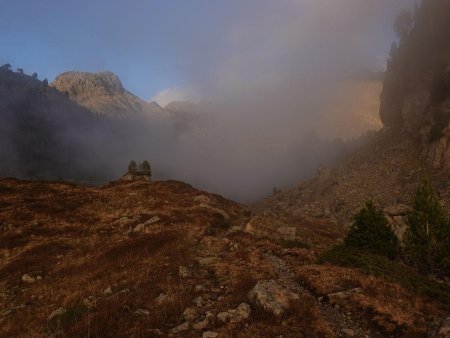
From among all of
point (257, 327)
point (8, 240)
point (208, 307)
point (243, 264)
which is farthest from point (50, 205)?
point (257, 327)

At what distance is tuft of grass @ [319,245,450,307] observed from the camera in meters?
14.5

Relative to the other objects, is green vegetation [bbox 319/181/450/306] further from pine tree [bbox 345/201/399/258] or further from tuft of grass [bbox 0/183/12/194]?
tuft of grass [bbox 0/183/12/194]

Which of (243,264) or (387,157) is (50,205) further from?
(387,157)

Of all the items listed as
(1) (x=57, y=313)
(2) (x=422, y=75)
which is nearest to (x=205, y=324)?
(1) (x=57, y=313)

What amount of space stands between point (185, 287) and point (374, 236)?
1413 cm

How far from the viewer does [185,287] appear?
16219 millimetres

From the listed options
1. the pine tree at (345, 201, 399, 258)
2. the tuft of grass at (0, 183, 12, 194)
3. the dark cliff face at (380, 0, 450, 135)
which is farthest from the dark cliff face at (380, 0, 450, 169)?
the tuft of grass at (0, 183, 12, 194)

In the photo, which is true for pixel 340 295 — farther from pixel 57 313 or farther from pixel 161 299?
pixel 57 313

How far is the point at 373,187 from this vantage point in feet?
316

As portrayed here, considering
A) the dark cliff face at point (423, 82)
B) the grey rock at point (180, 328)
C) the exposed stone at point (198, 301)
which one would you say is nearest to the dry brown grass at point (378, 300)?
the exposed stone at point (198, 301)

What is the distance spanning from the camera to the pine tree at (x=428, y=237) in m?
22.6

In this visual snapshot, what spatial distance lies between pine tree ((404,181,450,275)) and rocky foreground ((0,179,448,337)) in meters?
7.13

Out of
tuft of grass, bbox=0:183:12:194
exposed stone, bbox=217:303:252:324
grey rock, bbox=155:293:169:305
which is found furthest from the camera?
tuft of grass, bbox=0:183:12:194

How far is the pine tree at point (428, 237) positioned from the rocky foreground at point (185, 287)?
7.13 m
